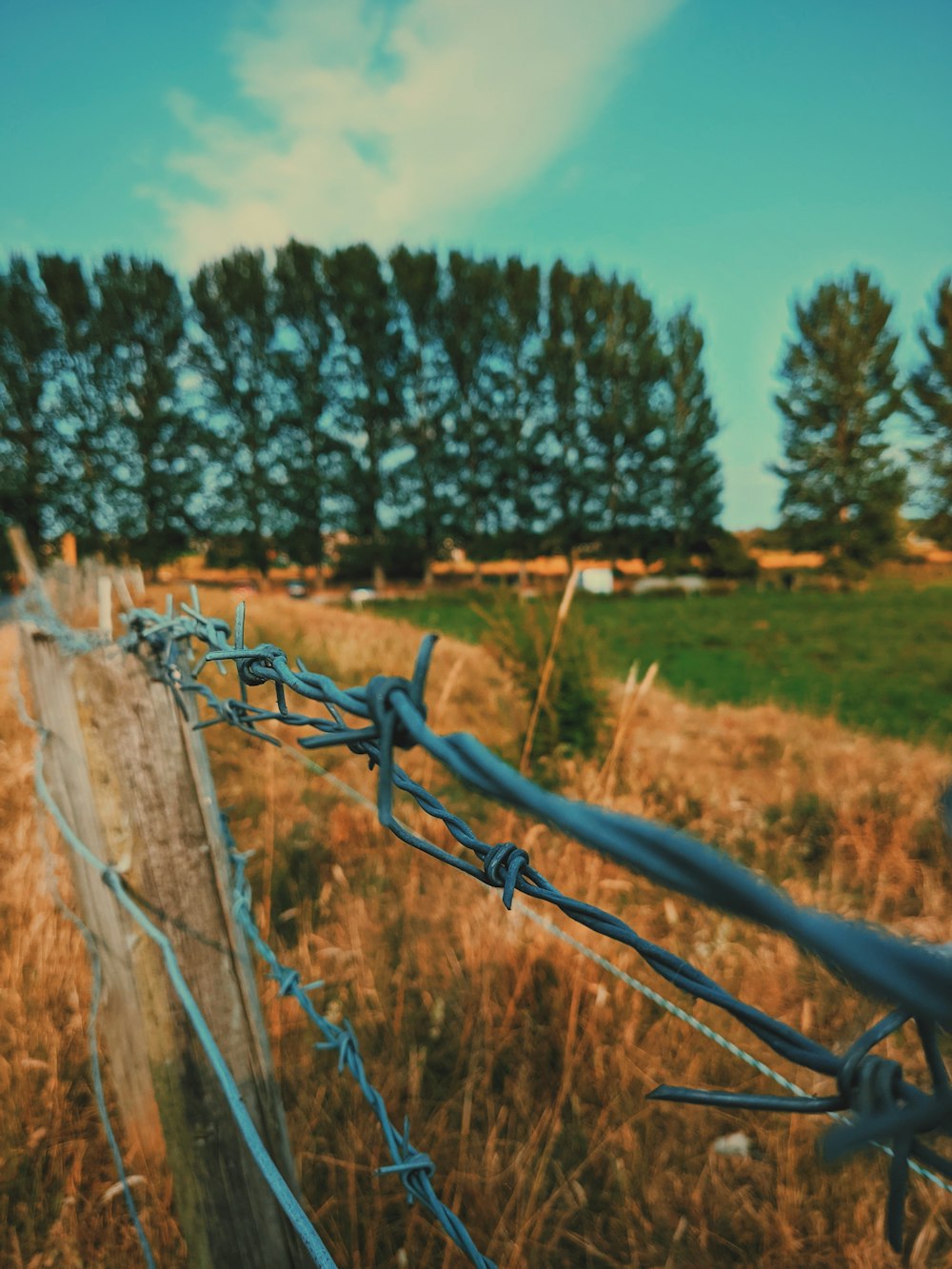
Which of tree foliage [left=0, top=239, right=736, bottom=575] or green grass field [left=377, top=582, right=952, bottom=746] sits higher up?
tree foliage [left=0, top=239, right=736, bottom=575]

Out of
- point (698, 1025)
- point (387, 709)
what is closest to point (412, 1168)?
point (698, 1025)

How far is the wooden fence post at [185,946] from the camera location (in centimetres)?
113

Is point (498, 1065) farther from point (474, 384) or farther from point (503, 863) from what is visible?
point (474, 384)

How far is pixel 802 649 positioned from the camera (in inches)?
527

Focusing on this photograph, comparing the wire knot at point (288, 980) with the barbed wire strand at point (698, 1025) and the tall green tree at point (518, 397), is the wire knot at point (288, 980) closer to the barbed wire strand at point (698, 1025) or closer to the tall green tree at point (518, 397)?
the barbed wire strand at point (698, 1025)

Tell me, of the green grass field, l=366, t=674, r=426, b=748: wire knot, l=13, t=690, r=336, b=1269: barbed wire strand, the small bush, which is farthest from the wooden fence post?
the green grass field

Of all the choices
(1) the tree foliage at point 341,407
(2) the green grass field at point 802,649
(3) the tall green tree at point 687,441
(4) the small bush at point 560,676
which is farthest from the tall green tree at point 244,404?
(4) the small bush at point 560,676

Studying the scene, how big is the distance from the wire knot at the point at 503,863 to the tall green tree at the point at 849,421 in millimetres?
33930

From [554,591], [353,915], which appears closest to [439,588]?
[554,591]

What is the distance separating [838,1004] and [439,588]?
94.1 feet

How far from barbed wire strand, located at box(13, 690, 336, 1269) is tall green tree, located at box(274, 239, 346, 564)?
1091 inches

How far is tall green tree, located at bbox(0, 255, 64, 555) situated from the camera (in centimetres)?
2486

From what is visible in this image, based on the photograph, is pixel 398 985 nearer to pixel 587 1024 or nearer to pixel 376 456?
pixel 587 1024

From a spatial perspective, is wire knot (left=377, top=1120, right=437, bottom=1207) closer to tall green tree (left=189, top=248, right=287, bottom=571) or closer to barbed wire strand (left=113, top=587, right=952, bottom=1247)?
barbed wire strand (left=113, top=587, right=952, bottom=1247)
